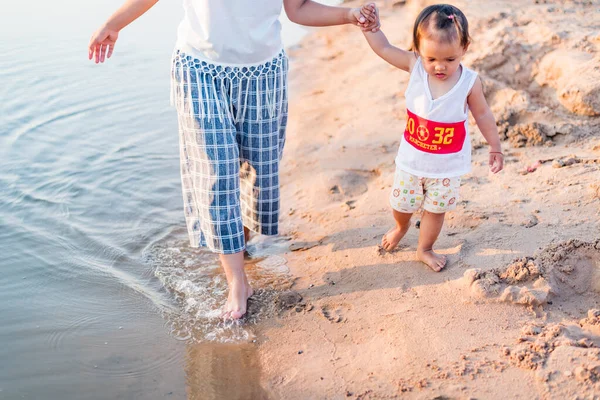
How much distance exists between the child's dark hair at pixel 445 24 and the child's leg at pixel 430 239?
769 millimetres

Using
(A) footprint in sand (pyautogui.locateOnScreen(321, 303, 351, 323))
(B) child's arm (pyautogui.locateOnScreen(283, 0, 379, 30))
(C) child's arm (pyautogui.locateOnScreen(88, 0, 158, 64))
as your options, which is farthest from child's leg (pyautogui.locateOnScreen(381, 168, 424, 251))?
(C) child's arm (pyautogui.locateOnScreen(88, 0, 158, 64))

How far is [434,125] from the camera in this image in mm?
2803

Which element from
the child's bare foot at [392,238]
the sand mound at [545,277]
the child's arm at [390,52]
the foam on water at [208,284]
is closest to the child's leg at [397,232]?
the child's bare foot at [392,238]

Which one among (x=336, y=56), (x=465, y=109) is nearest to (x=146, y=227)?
(x=465, y=109)

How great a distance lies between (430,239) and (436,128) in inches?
20.5

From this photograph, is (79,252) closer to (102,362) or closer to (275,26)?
(102,362)

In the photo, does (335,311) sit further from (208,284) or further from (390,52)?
(390,52)

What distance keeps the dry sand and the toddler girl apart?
13.0 inches

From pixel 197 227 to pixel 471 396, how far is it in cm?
141

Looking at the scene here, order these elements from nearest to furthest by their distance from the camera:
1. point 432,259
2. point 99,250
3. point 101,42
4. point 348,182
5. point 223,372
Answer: point 223,372 → point 101,42 → point 432,259 → point 99,250 → point 348,182

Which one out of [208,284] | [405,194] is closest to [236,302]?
[208,284]

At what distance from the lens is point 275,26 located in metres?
2.84

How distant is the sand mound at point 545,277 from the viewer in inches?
105

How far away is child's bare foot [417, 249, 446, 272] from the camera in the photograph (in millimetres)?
2965
